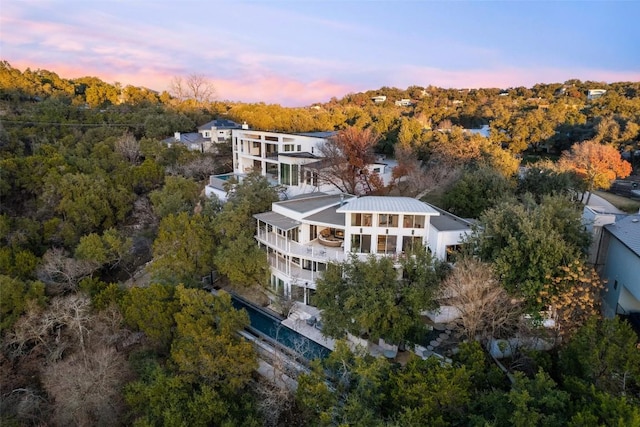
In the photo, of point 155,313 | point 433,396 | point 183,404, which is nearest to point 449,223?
point 433,396

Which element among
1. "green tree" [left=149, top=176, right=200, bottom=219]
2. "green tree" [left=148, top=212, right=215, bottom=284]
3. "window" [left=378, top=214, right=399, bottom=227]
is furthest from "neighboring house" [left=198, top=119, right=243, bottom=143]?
"window" [left=378, top=214, right=399, bottom=227]

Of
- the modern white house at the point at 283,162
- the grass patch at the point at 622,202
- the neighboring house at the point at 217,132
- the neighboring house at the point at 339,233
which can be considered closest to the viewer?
the neighboring house at the point at 339,233

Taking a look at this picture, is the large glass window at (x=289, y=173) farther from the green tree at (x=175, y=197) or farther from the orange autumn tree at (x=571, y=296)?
the orange autumn tree at (x=571, y=296)

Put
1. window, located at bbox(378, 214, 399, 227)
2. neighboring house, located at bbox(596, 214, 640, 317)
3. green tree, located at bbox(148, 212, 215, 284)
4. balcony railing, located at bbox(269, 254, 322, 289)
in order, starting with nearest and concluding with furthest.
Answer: neighboring house, located at bbox(596, 214, 640, 317) → window, located at bbox(378, 214, 399, 227) → balcony railing, located at bbox(269, 254, 322, 289) → green tree, located at bbox(148, 212, 215, 284)

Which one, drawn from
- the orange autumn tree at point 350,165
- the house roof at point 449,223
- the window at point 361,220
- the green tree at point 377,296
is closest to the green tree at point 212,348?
the green tree at point 377,296

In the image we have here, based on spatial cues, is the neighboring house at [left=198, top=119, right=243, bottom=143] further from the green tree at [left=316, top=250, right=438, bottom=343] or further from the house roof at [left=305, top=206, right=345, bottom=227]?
the green tree at [left=316, top=250, right=438, bottom=343]

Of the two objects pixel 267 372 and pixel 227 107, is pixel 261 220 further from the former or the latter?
pixel 227 107
